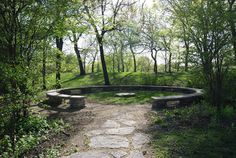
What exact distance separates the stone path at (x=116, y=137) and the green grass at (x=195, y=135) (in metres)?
0.31

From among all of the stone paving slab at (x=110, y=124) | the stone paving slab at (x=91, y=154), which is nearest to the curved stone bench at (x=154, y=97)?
the stone paving slab at (x=110, y=124)

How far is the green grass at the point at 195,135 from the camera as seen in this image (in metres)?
3.90

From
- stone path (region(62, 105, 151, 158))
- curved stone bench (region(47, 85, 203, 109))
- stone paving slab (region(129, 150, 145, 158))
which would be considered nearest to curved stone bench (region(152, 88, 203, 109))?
curved stone bench (region(47, 85, 203, 109))

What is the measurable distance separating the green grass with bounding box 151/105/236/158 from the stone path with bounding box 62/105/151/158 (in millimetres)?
314

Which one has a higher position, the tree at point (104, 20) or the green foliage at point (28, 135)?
the tree at point (104, 20)

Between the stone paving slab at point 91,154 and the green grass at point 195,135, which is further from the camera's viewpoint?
the green grass at point 195,135

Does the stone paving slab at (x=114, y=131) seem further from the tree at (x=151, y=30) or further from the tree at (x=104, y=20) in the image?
the tree at (x=151, y=30)

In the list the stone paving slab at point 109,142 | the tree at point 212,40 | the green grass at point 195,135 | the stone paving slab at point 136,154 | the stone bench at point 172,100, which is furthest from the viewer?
the stone bench at point 172,100

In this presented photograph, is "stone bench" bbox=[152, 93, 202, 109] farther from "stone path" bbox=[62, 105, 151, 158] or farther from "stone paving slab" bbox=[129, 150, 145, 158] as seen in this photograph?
"stone paving slab" bbox=[129, 150, 145, 158]

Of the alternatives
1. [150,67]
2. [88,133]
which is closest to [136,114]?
[88,133]

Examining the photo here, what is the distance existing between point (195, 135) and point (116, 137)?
1.69 metres

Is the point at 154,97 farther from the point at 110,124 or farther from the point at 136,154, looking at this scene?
the point at 136,154

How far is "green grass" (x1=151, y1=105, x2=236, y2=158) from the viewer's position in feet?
12.8

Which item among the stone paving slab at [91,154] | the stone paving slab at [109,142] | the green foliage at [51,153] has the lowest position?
the green foliage at [51,153]
